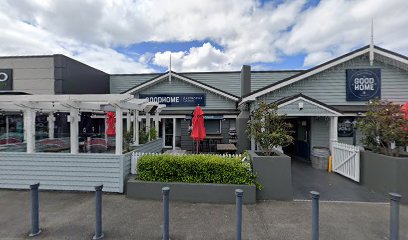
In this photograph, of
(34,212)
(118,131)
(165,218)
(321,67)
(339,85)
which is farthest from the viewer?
(339,85)

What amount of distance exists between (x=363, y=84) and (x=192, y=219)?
1136 centimetres

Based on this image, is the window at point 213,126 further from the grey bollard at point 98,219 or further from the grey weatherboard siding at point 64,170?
the grey bollard at point 98,219

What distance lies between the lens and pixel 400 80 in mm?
11086

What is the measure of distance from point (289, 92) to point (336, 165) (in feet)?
13.3

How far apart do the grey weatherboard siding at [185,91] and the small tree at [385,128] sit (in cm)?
871

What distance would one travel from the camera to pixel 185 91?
1540 cm

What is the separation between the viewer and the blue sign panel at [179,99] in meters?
15.3

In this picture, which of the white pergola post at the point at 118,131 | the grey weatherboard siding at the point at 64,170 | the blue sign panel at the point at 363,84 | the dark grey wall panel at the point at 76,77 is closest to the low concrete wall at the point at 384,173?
the blue sign panel at the point at 363,84

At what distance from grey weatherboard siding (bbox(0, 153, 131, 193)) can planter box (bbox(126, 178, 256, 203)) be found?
0.72m

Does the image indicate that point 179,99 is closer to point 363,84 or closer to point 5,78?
point 363,84

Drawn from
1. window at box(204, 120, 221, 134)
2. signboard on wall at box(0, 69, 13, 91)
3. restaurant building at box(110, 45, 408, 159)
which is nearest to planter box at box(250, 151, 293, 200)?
restaurant building at box(110, 45, 408, 159)

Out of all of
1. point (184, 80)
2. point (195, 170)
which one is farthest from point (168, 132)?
point (195, 170)

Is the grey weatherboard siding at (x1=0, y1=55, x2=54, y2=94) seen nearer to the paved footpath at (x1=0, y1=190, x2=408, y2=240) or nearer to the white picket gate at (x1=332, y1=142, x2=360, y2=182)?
the paved footpath at (x1=0, y1=190, x2=408, y2=240)

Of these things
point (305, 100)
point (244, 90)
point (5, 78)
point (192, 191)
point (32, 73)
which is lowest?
point (192, 191)
